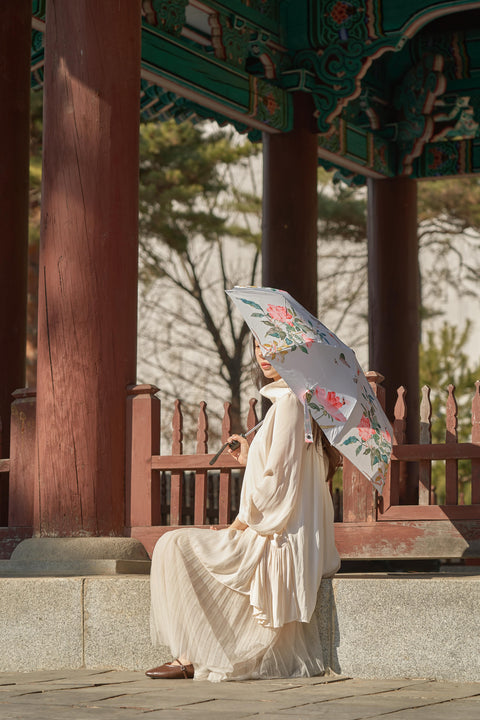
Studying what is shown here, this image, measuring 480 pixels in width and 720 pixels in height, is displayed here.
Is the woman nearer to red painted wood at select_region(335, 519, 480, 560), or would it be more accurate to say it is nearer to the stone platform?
A: the stone platform

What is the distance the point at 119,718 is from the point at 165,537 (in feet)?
4.79

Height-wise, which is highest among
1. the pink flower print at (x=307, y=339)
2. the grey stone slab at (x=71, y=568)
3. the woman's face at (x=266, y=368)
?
the pink flower print at (x=307, y=339)

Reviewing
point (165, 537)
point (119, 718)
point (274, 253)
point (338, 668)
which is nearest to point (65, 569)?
point (165, 537)

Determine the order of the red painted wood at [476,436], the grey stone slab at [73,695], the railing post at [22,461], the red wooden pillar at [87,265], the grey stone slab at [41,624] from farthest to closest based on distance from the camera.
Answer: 1. the railing post at [22,461]
2. the red wooden pillar at [87,265]
3. the red painted wood at [476,436]
4. the grey stone slab at [41,624]
5. the grey stone slab at [73,695]

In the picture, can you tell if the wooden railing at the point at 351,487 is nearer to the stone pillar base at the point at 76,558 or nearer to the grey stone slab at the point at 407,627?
the stone pillar base at the point at 76,558

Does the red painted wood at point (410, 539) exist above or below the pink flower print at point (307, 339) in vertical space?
below

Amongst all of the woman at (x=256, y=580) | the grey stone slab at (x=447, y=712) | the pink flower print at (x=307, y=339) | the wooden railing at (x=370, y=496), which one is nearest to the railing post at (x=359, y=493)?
the wooden railing at (x=370, y=496)

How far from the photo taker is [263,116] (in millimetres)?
10922

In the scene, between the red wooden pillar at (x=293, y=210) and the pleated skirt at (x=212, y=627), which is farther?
the red wooden pillar at (x=293, y=210)

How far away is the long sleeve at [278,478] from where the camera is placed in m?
5.27

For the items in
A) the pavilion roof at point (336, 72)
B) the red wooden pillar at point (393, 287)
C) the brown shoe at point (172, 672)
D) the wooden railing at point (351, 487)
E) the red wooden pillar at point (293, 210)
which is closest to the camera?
the brown shoe at point (172, 672)

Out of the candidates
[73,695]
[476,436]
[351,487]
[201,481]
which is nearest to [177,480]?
[201,481]

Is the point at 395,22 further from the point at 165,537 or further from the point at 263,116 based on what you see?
the point at 165,537

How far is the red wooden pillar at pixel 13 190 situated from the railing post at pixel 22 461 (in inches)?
58.2
